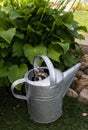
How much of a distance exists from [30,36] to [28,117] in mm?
814

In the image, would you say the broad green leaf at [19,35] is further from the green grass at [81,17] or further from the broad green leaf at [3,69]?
the green grass at [81,17]

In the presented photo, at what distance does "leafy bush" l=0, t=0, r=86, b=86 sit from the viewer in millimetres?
2994

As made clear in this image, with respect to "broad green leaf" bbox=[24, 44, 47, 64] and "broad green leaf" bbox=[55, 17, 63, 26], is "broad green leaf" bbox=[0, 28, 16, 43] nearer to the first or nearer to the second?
"broad green leaf" bbox=[24, 44, 47, 64]

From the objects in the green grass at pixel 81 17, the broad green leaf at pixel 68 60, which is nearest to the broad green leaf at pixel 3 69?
the broad green leaf at pixel 68 60

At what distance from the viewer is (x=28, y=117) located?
306 cm

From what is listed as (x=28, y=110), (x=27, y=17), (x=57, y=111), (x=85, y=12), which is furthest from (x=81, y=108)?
(x=85, y=12)

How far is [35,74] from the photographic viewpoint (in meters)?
2.88

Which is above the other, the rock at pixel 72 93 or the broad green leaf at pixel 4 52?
the broad green leaf at pixel 4 52

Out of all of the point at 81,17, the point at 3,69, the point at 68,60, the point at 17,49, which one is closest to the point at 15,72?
the point at 3,69

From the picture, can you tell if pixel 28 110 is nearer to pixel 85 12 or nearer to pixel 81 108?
pixel 81 108

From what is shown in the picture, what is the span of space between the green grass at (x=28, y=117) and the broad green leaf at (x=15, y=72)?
1.29ft

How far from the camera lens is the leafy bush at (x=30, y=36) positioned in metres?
2.99

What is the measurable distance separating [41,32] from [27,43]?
0.61ft

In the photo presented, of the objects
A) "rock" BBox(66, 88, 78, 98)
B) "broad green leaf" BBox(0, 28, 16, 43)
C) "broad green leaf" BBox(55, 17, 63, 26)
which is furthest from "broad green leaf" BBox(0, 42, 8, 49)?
"rock" BBox(66, 88, 78, 98)
